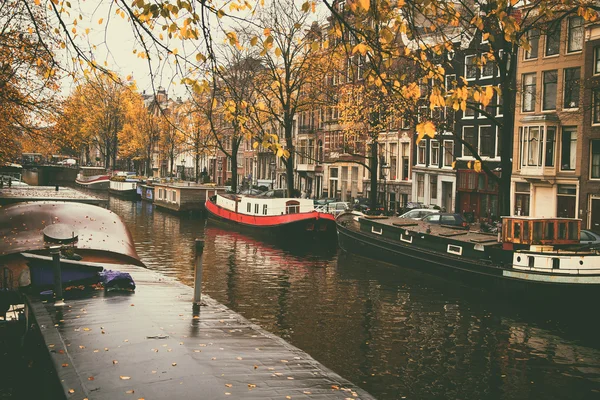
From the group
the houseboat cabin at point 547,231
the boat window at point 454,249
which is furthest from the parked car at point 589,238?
the boat window at point 454,249

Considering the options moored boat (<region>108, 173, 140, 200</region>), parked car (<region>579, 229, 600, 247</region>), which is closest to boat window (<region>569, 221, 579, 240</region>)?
parked car (<region>579, 229, 600, 247</region>)

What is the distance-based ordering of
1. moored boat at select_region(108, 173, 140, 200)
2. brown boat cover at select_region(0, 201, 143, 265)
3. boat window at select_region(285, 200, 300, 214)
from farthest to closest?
moored boat at select_region(108, 173, 140, 200)
boat window at select_region(285, 200, 300, 214)
brown boat cover at select_region(0, 201, 143, 265)

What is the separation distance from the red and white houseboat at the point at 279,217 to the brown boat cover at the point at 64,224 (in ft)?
72.4

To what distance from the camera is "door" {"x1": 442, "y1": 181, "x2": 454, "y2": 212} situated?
53.4m

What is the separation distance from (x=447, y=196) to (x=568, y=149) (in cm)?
1382

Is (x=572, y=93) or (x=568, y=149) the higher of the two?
(x=572, y=93)

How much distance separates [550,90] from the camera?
42.2 m

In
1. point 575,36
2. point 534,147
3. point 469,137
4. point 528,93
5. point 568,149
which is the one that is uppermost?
point 575,36

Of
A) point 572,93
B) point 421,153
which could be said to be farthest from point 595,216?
point 421,153

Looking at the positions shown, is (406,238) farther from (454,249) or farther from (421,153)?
(421,153)

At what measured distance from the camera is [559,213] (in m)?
41.6

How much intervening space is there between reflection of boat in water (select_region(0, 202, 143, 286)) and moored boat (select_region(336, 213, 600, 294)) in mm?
13462

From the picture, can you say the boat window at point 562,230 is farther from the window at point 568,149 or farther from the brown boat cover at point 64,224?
the window at point 568,149

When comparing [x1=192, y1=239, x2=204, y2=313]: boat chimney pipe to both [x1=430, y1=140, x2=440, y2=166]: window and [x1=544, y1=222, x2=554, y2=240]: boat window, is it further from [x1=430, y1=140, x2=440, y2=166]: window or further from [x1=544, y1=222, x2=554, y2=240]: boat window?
[x1=430, y1=140, x2=440, y2=166]: window
